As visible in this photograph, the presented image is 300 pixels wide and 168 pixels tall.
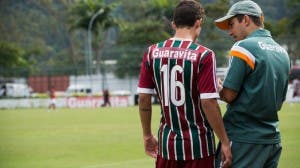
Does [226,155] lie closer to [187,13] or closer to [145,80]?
[145,80]

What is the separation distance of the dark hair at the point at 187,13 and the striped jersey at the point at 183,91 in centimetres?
14

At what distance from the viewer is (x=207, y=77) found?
4.86 metres

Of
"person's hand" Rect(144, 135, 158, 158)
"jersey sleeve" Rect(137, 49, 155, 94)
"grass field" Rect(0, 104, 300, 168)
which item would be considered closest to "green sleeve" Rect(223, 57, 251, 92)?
"jersey sleeve" Rect(137, 49, 155, 94)

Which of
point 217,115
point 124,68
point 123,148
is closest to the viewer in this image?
point 217,115

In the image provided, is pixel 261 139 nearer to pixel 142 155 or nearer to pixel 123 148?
pixel 142 155

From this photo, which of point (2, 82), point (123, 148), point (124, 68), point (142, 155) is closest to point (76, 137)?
point (123, 148)

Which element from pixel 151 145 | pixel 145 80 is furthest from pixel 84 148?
pixel 145 80

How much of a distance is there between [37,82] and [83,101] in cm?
2125

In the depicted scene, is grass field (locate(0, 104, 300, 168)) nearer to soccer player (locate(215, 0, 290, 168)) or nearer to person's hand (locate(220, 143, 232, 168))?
soccer player (locate(215, 0, 290, 168))

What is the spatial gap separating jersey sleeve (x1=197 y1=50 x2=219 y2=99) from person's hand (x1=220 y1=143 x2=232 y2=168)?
0.37m

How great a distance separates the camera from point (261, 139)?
504 centimetres

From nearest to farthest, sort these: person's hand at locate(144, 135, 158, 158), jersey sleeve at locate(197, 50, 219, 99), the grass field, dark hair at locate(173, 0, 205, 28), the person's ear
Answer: jersey sleeve at locate(197, 50, 219, 99) < dark hair at locate(173, 0, 205, 28) < the person's ear < person's hand at locate(144, 135, 158, 158) < the grass field

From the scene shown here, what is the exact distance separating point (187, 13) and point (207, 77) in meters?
0.50

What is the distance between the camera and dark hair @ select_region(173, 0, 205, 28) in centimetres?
498
